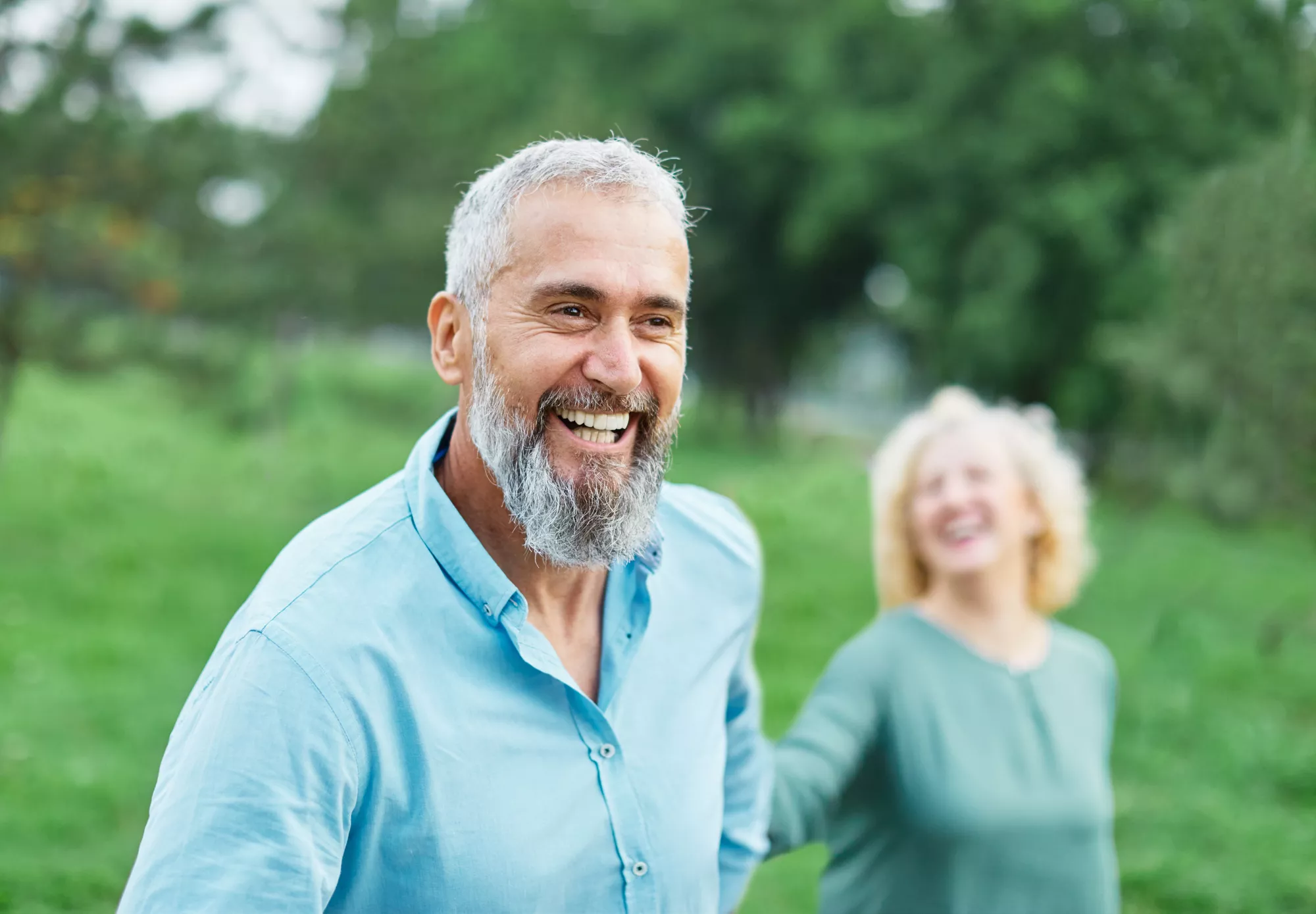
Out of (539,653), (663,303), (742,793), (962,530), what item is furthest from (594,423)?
(962,530)

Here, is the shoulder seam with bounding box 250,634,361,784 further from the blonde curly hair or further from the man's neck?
the blonde curly hair

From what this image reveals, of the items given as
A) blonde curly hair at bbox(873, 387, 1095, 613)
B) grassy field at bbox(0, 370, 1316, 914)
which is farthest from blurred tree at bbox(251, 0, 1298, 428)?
blonde curly hair at bbox(873, 387, 1095, 613)

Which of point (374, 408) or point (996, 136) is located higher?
point (996, 136)

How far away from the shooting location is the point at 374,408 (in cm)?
2109

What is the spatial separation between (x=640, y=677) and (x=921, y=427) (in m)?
1.29

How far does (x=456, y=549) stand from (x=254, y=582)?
23.3 ft

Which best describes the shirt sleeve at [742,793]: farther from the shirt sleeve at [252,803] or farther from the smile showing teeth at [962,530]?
the shirt sleeve at [252,803]

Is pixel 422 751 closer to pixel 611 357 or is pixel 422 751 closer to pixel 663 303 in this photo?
pixel 611 357

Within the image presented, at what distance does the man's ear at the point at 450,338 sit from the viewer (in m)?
1.75

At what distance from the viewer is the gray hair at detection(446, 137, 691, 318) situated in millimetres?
1636

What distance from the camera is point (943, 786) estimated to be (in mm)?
2432

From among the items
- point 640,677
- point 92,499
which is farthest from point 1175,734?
point 92,499

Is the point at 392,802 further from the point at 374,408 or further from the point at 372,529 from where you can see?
the point at 374,408

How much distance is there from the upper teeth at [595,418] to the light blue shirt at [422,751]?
0.67 ft
